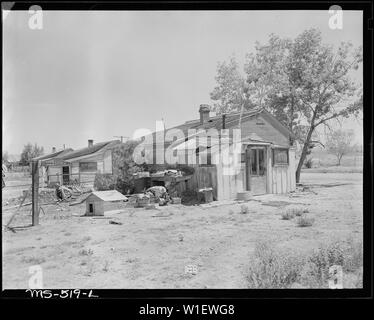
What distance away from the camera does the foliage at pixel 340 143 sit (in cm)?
239

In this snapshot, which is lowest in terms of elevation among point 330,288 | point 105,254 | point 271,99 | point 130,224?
point 330,288

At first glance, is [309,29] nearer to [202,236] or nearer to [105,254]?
[202,236]

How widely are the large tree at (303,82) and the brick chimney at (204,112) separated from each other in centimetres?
12

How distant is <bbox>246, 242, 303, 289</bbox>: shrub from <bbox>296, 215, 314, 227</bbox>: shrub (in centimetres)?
25

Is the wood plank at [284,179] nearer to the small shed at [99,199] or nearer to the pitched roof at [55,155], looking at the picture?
the small shed at [99,199]

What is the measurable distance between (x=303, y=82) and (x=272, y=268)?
4.94 feet

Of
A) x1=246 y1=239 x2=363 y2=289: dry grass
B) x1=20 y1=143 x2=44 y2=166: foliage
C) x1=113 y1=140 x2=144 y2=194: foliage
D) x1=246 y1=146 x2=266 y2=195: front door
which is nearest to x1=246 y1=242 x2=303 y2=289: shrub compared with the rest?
x1=246 y1=239 x2=363 y2=289: dry grass

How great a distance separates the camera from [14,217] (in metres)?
2.34

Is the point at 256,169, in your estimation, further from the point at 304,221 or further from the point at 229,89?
the point at 229,89

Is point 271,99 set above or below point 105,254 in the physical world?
above
